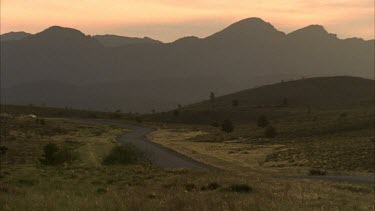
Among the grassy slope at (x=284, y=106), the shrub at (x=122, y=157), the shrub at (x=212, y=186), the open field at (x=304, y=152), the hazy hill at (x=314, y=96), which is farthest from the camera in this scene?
the hazy hill at (x=314, y=96)

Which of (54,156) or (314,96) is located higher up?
(314,96)

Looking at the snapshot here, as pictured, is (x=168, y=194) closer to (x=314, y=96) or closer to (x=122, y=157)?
(x=122, y=157)

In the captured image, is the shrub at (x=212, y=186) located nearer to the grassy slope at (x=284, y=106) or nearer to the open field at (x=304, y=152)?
the open field at (x=304, y=152)

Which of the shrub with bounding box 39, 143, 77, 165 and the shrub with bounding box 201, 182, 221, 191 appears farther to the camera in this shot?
the shrub with bounding box 39, 143, 77, 165

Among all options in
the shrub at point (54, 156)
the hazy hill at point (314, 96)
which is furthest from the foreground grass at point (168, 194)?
the hazy hill at point (314, 96)

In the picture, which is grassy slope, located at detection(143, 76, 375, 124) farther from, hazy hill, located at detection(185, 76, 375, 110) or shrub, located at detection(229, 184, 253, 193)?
shrub, located at detection(229, 184, 253, 193)

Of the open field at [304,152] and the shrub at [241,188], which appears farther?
the open field at [304,152]

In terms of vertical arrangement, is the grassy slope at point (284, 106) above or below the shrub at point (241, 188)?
above

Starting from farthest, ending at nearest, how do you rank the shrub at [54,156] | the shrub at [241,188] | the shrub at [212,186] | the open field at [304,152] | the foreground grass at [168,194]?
the open field at [304,152]
the shrub at [54,156]
the shrub at [212,186]
the shrub at [241,188]
the foreground grass at [168,194]

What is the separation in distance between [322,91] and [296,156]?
147435 millimetres

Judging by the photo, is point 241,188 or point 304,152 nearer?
point 241,188

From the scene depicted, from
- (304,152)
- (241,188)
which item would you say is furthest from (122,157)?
(241,188)

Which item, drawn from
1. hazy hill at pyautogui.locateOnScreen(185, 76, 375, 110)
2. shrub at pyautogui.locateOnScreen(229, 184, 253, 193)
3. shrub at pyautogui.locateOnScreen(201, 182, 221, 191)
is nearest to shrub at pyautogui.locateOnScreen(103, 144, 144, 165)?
shrub at pyautogui.locateOnScreen(201, 182, 221, 191)

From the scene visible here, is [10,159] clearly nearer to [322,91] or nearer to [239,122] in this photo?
[239,122]
